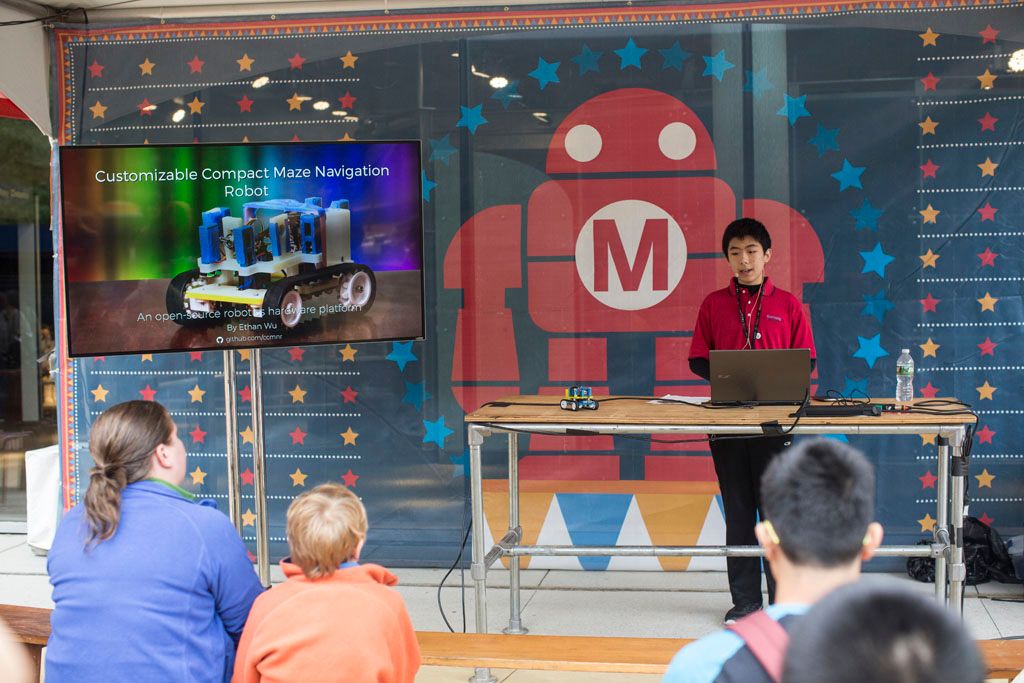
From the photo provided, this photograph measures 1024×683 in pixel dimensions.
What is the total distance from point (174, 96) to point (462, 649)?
12.0 ft

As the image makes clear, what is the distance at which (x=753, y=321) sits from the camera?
4.38 meters

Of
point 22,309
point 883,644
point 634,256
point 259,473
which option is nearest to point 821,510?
point 883,644

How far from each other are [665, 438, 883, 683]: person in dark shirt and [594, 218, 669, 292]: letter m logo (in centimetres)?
380

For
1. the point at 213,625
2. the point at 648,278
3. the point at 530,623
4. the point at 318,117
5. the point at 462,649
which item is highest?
the point at 318,117

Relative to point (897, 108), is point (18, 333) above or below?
below

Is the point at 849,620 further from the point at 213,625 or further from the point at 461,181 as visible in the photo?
the point at 461,181

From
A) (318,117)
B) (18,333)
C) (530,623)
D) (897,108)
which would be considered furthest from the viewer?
(18,333)

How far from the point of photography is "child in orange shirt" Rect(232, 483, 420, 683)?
6.79ft

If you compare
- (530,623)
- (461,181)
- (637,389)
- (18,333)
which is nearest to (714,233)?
(637,389)

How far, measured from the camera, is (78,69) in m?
5.45

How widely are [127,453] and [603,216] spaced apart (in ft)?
10.8

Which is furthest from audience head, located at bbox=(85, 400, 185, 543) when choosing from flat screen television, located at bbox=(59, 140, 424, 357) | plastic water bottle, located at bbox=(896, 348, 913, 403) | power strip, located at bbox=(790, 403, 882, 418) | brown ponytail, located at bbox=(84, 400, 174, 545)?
plastic water bottle, located at bbox=(896, 348, 913, 403)

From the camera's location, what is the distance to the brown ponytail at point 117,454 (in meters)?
2.20

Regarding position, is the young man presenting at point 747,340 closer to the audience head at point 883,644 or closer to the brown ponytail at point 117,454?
the brown ponytail at point 117,454
